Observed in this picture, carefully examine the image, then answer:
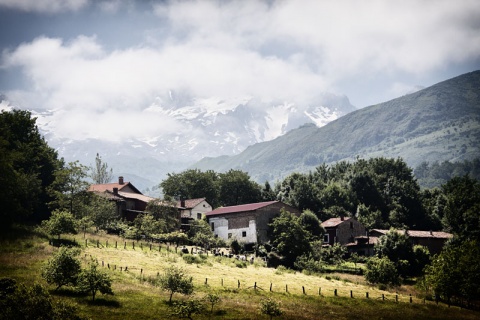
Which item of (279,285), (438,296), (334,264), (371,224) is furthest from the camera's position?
(371,224)

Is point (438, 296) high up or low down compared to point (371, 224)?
down

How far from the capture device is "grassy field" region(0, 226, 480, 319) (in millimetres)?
41875

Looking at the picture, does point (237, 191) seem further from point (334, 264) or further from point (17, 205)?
point (17, 205)

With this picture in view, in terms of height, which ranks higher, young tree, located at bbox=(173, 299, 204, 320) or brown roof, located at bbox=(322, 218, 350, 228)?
brown roof, located at bbox=(322, 218, 350, 228)

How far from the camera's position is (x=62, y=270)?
4325cm

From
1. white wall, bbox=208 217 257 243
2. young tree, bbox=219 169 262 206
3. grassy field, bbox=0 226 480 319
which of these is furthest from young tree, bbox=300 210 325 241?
young tree, bbox=219 169 262 206

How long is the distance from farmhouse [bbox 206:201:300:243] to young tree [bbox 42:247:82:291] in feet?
166

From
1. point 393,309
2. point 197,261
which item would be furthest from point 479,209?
point 197,261

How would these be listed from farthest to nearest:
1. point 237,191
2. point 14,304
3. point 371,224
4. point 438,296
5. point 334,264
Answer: point 237,191 < point 371,224 < point 334,264 < point 438,296 < point 14,304

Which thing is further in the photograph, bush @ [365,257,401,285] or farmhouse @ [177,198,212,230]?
farmhouse @ [177,198,212,230]

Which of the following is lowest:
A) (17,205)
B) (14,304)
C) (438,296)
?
(438,296)

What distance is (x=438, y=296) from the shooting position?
63906 millimetres

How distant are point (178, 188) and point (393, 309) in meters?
82.2

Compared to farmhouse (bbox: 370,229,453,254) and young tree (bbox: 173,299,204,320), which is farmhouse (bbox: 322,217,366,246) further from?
young tree (bbox: 173,299,204,320)
